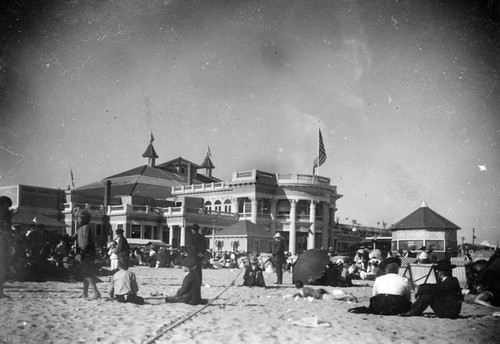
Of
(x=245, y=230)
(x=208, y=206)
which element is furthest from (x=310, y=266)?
(x=208, y=206)

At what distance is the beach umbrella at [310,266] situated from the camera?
15.1m

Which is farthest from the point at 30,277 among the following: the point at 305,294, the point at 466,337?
the point at 466,337

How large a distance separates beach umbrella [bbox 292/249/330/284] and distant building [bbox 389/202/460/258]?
16385 mm

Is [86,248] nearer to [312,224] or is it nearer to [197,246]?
[197,246]

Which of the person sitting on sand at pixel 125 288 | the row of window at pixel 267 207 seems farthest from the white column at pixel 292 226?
the person sitting on sand at pixel 125 288

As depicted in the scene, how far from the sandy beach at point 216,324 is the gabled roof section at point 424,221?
2133cm

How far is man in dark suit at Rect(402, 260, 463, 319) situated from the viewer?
831 cm

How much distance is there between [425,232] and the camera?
30422mm

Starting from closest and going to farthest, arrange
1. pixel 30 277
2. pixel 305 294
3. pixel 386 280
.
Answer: pixel 386 280
pixel 305 294
pixel 30 277

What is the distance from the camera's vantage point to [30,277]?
Result: 12.8m

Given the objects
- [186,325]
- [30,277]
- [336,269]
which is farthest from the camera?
[336,269]

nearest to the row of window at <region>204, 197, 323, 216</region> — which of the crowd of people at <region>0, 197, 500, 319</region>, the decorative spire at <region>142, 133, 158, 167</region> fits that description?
the decorative spire at <region>142, 133, 158, 167</region>

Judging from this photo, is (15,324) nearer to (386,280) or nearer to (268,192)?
(386,280)

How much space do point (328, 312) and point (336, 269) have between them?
686 centimetres
